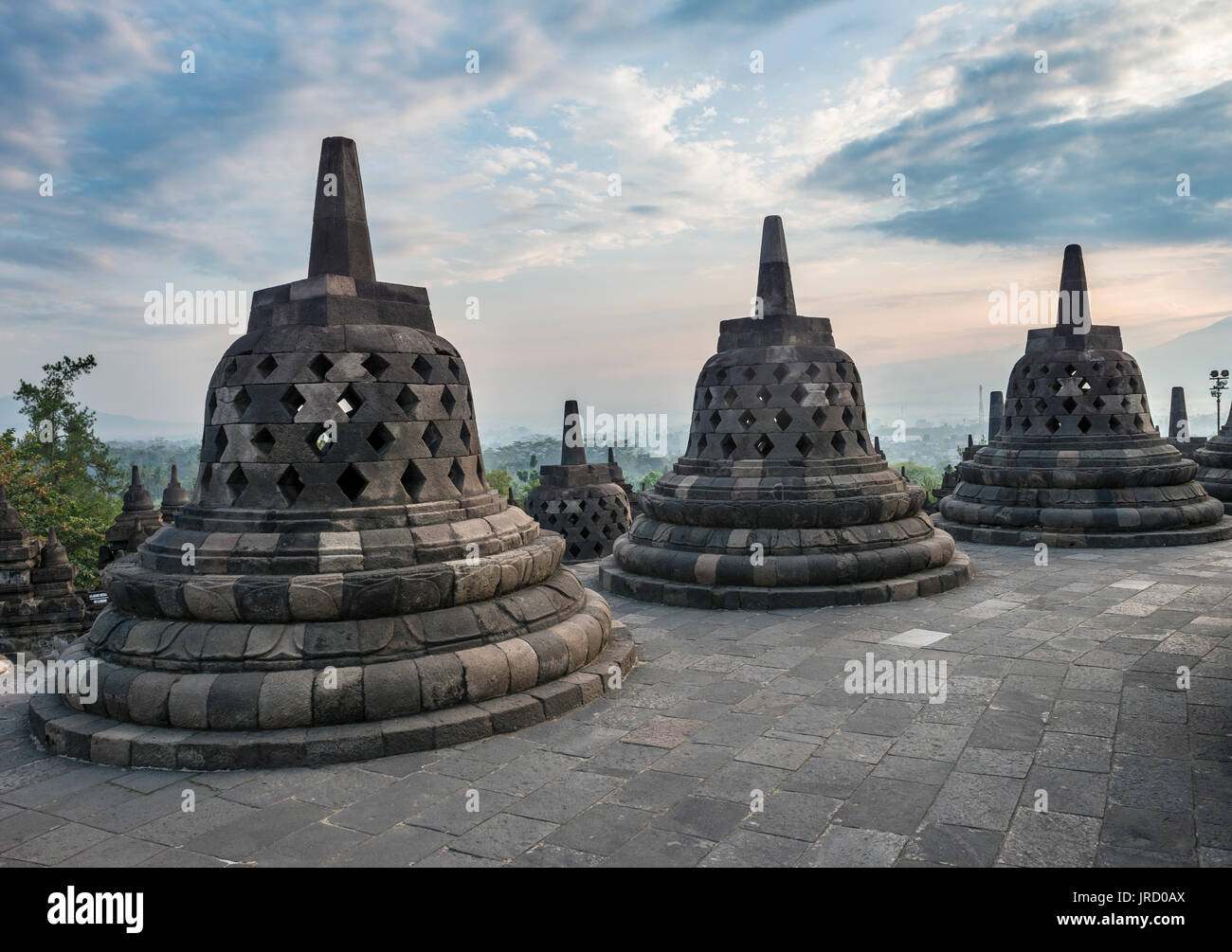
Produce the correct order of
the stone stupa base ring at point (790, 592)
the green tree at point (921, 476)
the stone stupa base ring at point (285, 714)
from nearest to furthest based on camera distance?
the stone stupa base ring at point (285, 714) < the stone stupa base ring at point (790, 592) < the green tree at point (921, 476)

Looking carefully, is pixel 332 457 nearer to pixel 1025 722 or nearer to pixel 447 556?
pixel 447 556

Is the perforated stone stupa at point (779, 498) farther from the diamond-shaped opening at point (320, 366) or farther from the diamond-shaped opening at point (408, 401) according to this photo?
the diamond-shaped opening at point (320, 366)

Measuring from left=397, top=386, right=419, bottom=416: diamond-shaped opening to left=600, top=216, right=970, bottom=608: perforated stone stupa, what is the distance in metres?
4.04

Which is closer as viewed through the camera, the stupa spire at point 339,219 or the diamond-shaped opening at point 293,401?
the diamond-shaped opening at point 293,401

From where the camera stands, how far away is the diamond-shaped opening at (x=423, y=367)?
239 inches

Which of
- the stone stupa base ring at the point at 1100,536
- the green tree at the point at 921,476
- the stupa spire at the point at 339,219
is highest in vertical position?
the stupa spire at the point at 339,219

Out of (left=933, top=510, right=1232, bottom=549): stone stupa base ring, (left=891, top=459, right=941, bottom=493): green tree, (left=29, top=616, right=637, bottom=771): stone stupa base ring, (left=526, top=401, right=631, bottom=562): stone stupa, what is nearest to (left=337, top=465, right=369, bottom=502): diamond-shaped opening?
(left=29, top=616, right=637, bottom=771): stone stupa base ring

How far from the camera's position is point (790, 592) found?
28.3 ft

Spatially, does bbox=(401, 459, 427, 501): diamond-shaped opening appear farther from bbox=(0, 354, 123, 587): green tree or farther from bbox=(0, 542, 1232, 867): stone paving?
bbox=(0, 354, 123, 587): green tree

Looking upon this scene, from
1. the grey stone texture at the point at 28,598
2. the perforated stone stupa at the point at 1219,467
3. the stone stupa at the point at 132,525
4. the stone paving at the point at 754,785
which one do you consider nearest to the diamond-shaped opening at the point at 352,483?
the stone paving at the point at 754,785

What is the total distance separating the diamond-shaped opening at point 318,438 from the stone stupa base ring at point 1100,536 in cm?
1016

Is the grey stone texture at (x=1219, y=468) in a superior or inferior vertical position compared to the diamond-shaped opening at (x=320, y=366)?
inferior

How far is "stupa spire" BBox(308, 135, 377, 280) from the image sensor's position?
6.13 meters

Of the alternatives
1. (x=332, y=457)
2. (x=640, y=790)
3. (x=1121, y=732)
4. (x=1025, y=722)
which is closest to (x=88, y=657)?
(x=332, y=457)
